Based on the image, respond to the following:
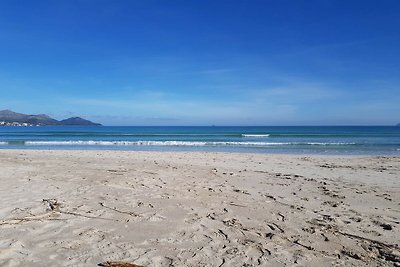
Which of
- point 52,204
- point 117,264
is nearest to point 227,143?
point 52,204

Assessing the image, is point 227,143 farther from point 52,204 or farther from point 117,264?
point 117,264

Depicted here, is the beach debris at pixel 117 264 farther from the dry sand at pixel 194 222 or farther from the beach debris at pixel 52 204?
the beach debris at pixel 52 204

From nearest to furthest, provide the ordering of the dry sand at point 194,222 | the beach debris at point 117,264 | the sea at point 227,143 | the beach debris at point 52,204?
the beach debris at point 117,264, the dry sand at point 194,222, the beach debris at point 52,204, the sea at point 227,143

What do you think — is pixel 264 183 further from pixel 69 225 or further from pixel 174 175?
pixel 69 225

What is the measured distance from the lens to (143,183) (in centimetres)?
802

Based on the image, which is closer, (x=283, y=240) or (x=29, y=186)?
(x=283, y=240)

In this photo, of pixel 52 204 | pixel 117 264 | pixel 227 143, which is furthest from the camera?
pixel 227 143

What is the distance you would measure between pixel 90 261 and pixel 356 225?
3844mm

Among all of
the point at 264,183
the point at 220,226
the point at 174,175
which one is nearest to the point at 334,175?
the point at 264,183

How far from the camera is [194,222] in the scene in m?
4.89

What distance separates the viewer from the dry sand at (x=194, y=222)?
12.0ft

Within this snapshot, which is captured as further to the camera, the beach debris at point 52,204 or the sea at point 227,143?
the sea at point 227,143

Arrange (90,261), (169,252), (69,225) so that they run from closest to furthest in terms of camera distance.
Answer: (90,261)
(169,252)
(69,225)

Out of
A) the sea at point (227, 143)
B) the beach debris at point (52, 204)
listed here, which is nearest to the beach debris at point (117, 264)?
the beach debris at point (52, 204)
